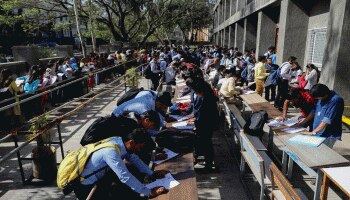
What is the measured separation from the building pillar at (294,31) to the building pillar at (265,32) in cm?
383

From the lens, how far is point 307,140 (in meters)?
4.71

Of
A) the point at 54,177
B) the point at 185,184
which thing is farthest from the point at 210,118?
the point at 54,177

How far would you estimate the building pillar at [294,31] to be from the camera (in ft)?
39.5

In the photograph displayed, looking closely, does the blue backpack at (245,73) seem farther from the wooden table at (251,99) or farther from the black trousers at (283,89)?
the wooden table at (251,99)

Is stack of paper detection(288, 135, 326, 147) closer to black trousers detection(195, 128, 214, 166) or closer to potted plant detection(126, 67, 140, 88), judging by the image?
black trousers detection(195, 128, 214, 166)

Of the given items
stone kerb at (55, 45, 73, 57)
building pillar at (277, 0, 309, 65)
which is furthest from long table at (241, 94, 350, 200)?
stone kerb at (55, 45, 73, 57)

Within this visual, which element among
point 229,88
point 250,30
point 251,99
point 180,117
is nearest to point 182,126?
point 180,117

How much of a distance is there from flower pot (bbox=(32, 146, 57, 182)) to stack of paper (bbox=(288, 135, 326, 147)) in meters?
4.38

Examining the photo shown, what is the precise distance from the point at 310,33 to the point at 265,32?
4532 millimetres

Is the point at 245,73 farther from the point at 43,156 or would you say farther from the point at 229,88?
the point at 43,156

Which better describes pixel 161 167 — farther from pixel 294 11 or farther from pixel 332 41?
pixel 294 11

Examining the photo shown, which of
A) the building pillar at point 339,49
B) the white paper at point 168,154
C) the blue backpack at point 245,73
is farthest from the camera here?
the blue backpack at point 245,73

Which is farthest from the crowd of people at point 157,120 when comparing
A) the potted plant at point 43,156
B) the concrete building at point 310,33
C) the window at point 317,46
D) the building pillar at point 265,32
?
the building pillar at point 265,32

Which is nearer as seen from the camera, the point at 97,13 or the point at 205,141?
the point at 205,141
